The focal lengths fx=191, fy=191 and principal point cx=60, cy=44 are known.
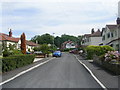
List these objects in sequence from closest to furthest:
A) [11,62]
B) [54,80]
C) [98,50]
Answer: [54,80] < [11,62] < [98,50]

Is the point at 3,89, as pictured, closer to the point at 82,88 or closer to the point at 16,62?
the point at 82,88

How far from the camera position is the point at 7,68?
49.4 feet

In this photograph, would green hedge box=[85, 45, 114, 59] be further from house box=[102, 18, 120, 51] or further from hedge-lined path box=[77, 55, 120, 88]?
hedge-lined path box=[77, 55, 120, 88]

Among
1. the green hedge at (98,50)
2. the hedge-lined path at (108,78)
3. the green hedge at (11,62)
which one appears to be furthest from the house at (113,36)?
the hedge-lined path at (108,78)

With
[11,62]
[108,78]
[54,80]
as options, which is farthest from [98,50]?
[54,80]

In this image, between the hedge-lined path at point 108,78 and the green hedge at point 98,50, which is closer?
the hedge-lined path at point 108,78


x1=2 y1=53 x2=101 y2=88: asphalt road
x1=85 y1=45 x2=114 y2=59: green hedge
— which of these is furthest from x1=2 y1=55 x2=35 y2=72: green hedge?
x1=85 y1=45 x2=114 y2=59: green hedge

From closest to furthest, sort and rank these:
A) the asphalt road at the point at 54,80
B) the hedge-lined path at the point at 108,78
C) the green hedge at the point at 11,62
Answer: the asphalt road at the point at 54,80, the hedge-lined path at the point at 108,78, the green hedge at the point at 11,62

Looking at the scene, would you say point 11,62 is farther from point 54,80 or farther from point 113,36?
point 113,36

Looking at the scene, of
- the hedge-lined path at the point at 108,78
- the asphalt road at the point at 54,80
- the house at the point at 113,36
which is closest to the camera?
the asphalt road at the point at 54,80

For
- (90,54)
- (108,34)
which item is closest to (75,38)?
(108,34)

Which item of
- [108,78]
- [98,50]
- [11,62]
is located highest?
[98,50]

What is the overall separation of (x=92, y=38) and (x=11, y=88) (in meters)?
66.2

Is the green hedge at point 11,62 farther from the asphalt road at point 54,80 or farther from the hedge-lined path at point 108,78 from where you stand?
the hedge-lined path at point 108,78
